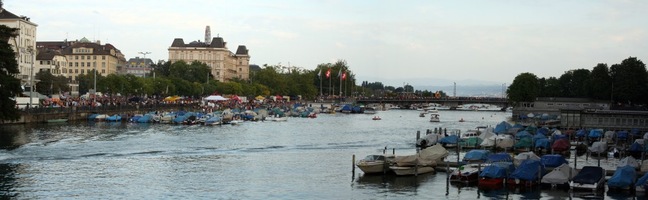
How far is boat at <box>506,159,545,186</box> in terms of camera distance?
46.8 m

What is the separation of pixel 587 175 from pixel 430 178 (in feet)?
30.6

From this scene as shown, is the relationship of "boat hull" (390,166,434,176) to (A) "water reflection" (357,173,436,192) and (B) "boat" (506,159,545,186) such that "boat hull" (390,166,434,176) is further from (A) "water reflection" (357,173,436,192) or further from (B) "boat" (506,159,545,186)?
(B) "boat" (506,159,545,186)

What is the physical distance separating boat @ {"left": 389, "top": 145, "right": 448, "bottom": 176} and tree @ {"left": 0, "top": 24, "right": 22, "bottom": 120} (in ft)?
143

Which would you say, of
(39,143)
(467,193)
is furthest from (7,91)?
(467,193)

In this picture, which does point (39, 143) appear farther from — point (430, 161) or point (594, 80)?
point (594, 80)

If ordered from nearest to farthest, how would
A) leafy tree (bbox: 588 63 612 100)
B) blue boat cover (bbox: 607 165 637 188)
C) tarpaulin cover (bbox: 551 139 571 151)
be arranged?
blue boat cover (bbox: 607 165 637 188) < tarpaulin cover (bbox: 551 139 571 151) < leafy tree (bbox: 588 63 612 100)

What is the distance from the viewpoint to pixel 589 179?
45562 mm

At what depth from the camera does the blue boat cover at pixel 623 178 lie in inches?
1763

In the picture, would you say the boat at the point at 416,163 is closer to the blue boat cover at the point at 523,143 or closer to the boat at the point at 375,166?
the boat at the point at 375,166

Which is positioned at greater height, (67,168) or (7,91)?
(7,91)

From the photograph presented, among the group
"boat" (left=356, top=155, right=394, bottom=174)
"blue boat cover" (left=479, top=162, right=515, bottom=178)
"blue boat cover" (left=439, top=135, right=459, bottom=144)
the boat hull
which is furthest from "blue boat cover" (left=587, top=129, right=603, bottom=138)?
"boat" (left=356, top=155, right=394, bottom=174)

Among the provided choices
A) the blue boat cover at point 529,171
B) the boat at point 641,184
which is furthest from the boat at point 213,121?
the boat at point 641,184

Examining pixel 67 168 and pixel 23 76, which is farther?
pixel 23 76

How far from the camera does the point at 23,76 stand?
118875 mm
